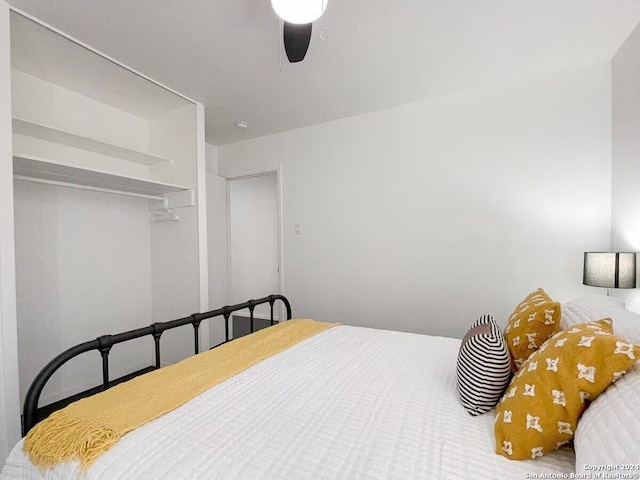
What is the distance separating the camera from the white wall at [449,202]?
91.4 inches

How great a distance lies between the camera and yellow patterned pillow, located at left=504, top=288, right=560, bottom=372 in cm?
118

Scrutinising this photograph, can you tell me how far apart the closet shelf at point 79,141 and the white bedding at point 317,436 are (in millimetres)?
1946

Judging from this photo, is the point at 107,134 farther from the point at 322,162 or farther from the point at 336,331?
the point at 336,331

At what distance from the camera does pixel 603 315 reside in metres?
1.22

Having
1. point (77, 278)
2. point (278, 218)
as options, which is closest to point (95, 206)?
point (77, 278)

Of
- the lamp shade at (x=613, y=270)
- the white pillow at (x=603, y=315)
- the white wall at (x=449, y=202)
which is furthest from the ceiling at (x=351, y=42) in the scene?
the white pillow at (x=603, y=315)

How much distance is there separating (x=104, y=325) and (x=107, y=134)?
1669 millimetres

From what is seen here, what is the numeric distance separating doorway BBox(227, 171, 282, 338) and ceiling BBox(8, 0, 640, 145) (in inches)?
80.6

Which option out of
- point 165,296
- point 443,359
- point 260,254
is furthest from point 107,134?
point 443,359

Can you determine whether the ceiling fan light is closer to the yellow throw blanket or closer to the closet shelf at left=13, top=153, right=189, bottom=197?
the yellow throw blanket

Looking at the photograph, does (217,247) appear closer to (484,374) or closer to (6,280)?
(6,280)

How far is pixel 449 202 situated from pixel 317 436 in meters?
2.33

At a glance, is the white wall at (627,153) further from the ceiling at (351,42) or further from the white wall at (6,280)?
the white wall at (6,280)

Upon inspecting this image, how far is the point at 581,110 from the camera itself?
229cm
